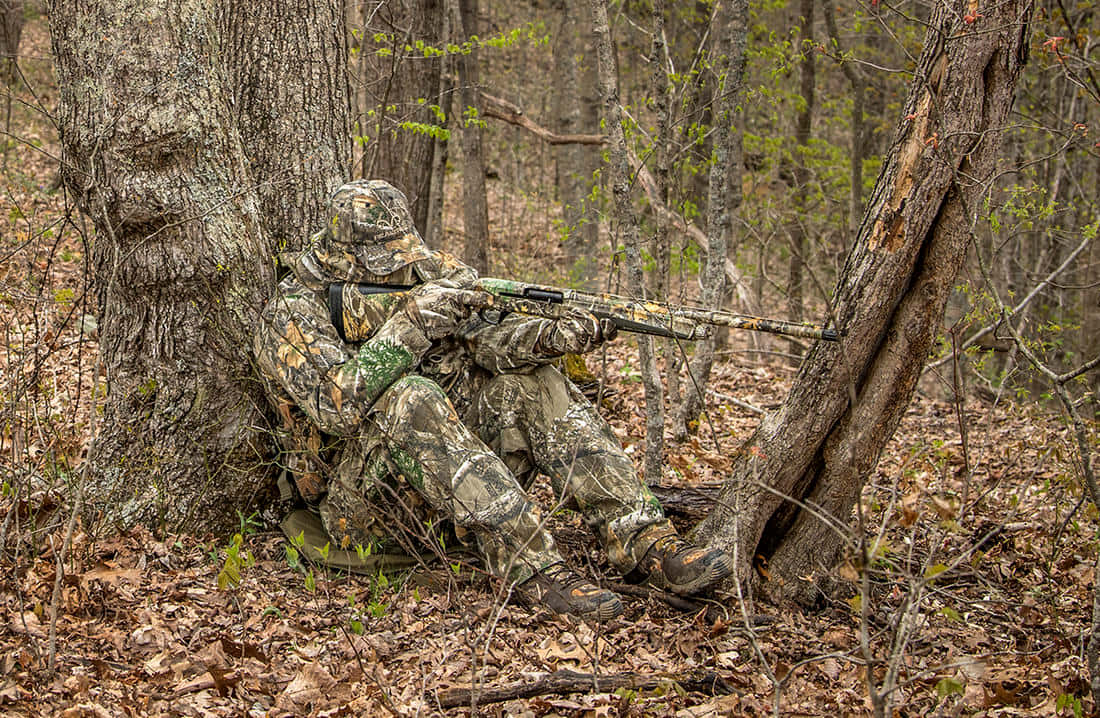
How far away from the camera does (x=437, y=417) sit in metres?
4.20

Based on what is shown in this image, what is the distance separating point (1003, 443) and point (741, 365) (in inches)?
113

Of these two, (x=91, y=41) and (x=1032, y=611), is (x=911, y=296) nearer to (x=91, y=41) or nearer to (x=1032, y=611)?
(x=1032, y=611)

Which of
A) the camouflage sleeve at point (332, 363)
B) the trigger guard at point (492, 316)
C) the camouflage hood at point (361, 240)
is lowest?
the camouflage sleeve at point (332, 363)

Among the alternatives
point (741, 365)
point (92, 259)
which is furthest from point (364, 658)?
point (741, 365)

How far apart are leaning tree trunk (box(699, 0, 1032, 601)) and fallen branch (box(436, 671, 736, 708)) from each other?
21.3 inches

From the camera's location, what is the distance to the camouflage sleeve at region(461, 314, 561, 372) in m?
4.46

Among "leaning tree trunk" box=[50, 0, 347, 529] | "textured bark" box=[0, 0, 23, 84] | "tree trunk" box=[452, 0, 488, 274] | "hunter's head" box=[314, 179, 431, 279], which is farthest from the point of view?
"textured bark" box=[0, 0, 23, 84]

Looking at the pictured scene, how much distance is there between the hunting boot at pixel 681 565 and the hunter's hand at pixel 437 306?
1.33m

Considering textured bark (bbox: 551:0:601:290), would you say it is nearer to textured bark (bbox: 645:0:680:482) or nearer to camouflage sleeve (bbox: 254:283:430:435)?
textured bark (bbox: 645:0:680:482)

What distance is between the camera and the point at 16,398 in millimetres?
3811

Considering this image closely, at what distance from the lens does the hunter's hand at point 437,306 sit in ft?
14.3

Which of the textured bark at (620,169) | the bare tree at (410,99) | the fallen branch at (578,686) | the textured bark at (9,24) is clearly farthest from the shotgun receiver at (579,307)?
the textured bark at (9,24)

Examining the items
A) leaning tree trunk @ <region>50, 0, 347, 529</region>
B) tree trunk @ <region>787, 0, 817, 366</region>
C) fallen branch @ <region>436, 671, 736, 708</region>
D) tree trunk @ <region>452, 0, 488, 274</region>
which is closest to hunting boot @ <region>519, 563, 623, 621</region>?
fallen branch @ <region>436, 671, 736, 708</region>

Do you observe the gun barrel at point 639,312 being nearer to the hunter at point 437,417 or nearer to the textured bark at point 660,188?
the hunter at point 437,417
